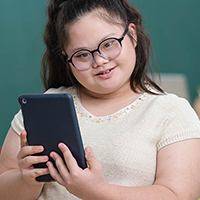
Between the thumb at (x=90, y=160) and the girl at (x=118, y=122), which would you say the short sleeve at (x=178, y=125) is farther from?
the thumb at (x=90, y=160)

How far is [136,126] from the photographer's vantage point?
1.19 metres

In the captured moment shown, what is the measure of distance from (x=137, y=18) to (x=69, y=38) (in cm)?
28

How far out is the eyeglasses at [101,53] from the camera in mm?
1183

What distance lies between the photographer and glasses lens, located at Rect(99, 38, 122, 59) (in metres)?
1.19

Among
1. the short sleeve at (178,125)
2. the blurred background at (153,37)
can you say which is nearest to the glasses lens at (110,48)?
the short sleeve at (178,125)

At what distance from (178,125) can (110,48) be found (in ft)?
1.02

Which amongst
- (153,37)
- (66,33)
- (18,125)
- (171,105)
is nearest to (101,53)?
(66,33)

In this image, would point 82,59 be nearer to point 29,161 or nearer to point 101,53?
point 101,53

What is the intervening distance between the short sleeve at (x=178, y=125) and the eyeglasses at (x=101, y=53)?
0.79 ft

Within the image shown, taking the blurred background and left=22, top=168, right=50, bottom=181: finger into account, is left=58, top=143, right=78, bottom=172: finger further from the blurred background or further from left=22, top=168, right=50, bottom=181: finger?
the blurred background

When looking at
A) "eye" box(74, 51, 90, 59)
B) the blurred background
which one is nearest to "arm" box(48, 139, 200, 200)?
"eye" box(74, 51, 90, 59)

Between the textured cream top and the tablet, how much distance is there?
0.19m

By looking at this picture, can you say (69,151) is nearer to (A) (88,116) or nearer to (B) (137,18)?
(A) (88,116)

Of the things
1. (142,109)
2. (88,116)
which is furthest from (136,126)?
(88,116)
